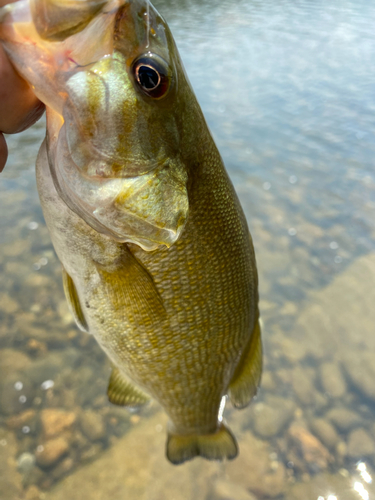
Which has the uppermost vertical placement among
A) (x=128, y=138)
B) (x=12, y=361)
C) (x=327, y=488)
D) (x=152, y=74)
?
(x=152, y=74)

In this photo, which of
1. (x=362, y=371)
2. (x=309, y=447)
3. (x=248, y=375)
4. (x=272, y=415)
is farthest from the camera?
(x=362, y=371)

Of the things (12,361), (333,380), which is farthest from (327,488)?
(12,361)

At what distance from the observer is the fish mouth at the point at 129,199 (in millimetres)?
940

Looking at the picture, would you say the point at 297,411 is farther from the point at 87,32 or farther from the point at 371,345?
the point at 87,32

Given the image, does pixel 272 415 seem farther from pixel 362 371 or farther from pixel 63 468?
pixel 63 468

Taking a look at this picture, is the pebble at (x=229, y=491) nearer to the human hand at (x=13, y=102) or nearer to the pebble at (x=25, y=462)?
the pebble at (x=25, y=462)

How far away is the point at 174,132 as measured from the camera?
99 cm

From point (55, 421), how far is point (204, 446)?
136 cm

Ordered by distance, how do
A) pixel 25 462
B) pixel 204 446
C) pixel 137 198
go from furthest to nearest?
1. pixel 25 462
2. pixel 204 446
3. pixel 137 198

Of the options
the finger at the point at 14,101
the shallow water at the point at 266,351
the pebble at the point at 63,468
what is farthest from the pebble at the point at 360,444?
the finger at the point at 14,101

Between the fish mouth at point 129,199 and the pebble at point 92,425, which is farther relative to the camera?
the pebble at point 92,425

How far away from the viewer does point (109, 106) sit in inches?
34.7

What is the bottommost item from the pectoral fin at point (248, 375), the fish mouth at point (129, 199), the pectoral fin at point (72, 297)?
the pectoral fin at point (248, 375)

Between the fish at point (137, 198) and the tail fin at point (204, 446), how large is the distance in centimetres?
36
